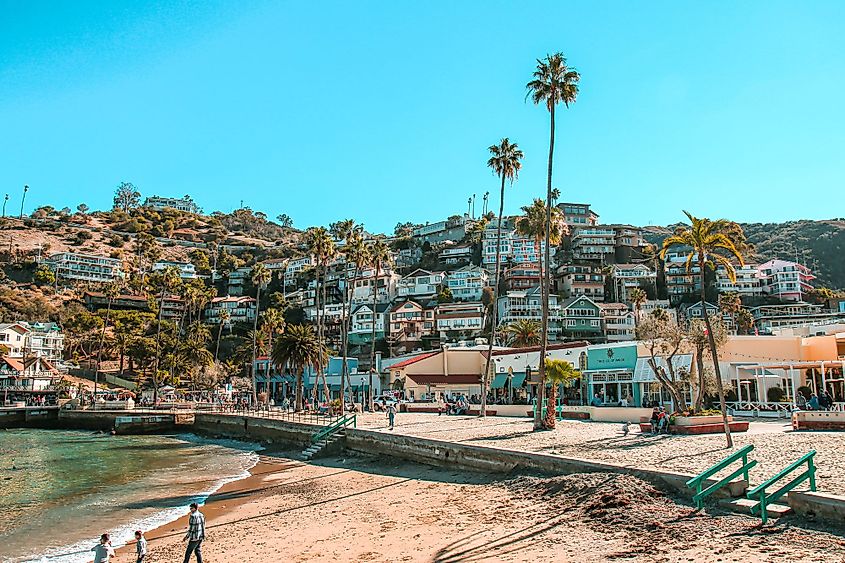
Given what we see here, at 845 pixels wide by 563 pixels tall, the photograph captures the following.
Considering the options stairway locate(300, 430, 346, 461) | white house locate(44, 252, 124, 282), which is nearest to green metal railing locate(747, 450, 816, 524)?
stairway locate(300, 430, 346, 461)

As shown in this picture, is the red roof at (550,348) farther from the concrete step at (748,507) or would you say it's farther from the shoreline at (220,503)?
the concrete step at (748,507)

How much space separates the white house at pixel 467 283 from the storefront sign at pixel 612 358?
284ft

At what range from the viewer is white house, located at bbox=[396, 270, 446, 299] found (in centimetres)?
13900

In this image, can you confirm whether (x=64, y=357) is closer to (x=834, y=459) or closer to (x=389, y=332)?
(x=389, y=332)

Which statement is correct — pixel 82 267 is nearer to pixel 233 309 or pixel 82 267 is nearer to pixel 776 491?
pixel 233 309

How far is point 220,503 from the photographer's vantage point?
77.2 feet

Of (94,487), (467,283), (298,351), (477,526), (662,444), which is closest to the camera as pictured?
(477,526)

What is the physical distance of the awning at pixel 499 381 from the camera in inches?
2192

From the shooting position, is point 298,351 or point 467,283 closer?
point 298,351

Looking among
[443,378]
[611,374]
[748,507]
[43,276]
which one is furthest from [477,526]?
[43,276]

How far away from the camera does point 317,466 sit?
3219 centimetres

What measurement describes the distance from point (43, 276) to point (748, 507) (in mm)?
164862

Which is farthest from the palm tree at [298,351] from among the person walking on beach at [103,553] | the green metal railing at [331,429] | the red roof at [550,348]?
the person walking on beach at [103,553]

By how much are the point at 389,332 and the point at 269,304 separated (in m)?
A: 39.7
